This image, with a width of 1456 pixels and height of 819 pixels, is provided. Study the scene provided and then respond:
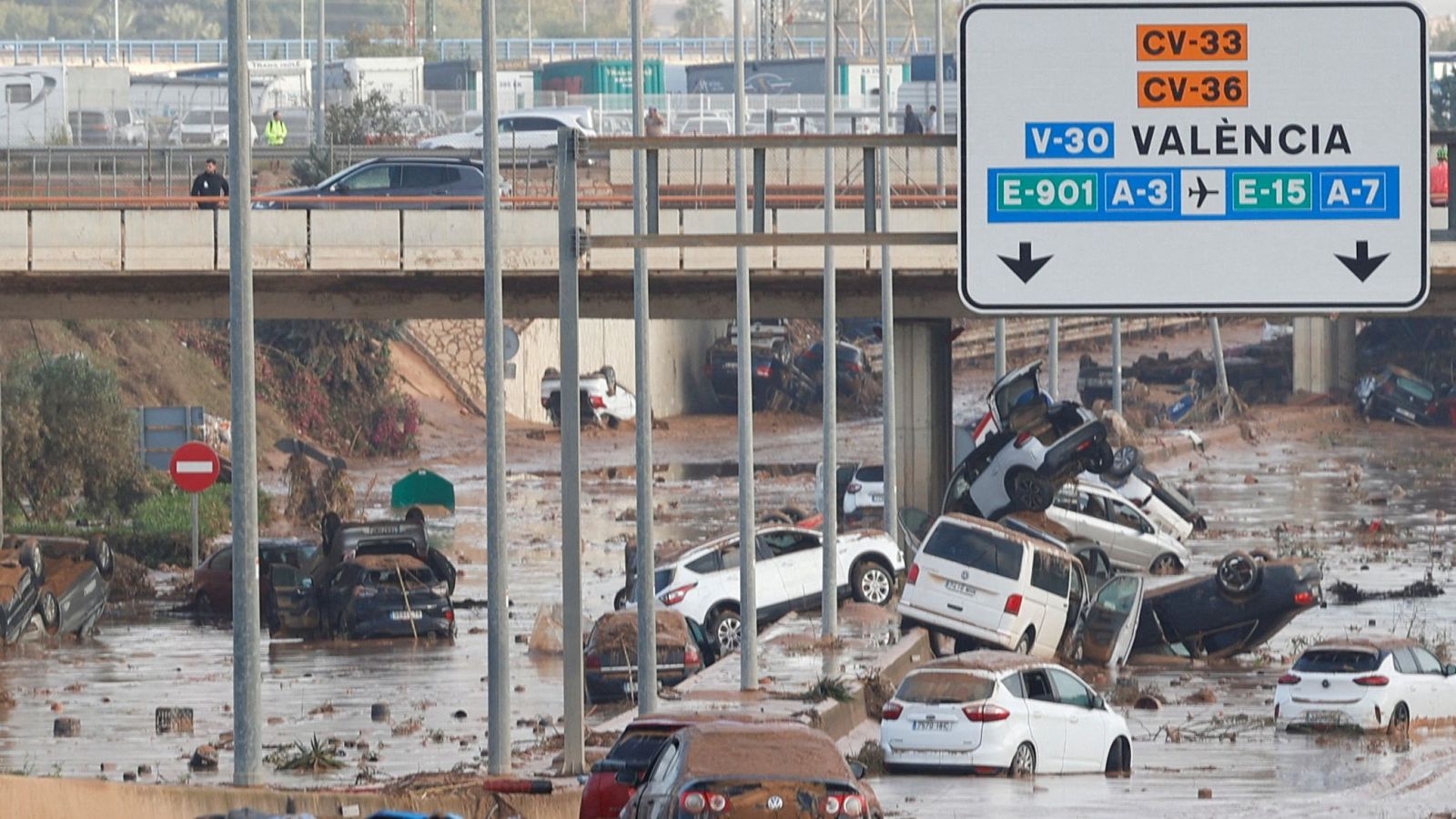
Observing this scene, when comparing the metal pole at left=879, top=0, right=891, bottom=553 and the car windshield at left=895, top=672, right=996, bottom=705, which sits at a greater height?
the metal pole at left=879, top=0, right=891, bottom=553

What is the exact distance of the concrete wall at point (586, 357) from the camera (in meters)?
85.0

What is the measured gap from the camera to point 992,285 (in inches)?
718

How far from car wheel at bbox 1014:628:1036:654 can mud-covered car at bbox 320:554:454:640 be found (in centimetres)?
1079

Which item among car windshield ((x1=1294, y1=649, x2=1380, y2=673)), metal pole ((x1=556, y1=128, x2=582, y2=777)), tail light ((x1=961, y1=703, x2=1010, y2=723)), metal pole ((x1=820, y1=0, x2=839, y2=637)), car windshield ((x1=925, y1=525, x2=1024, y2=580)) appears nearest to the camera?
metal pole ((x1=556, y1=128, x2=582, y2=777))

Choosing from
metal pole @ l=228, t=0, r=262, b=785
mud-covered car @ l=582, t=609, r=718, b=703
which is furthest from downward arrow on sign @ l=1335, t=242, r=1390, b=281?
mud-covered car @ l=582, t=609, r=718, b=703

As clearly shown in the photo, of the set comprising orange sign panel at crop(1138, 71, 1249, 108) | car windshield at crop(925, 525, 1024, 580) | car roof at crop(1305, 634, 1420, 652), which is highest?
orange sign panel at crop(1138, 71, 1249, 108)

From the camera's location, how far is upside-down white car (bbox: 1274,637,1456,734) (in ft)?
94.3

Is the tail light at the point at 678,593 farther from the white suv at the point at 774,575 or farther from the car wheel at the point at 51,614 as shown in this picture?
the car wheel at the point at 51,614

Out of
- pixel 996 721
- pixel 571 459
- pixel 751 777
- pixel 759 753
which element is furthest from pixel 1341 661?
pixel 751 777

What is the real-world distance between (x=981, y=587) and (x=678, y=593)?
4.73m

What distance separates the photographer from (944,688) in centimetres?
2467

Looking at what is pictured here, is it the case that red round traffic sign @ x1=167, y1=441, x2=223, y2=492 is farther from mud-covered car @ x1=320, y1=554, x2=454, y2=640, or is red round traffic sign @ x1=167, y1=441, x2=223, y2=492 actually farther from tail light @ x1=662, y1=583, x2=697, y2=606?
tail light @ x1=662, y1=583, x2=697, y2=606

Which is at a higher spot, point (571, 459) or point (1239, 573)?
point (571, 459)

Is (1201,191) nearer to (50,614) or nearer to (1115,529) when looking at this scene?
(1115,529)
